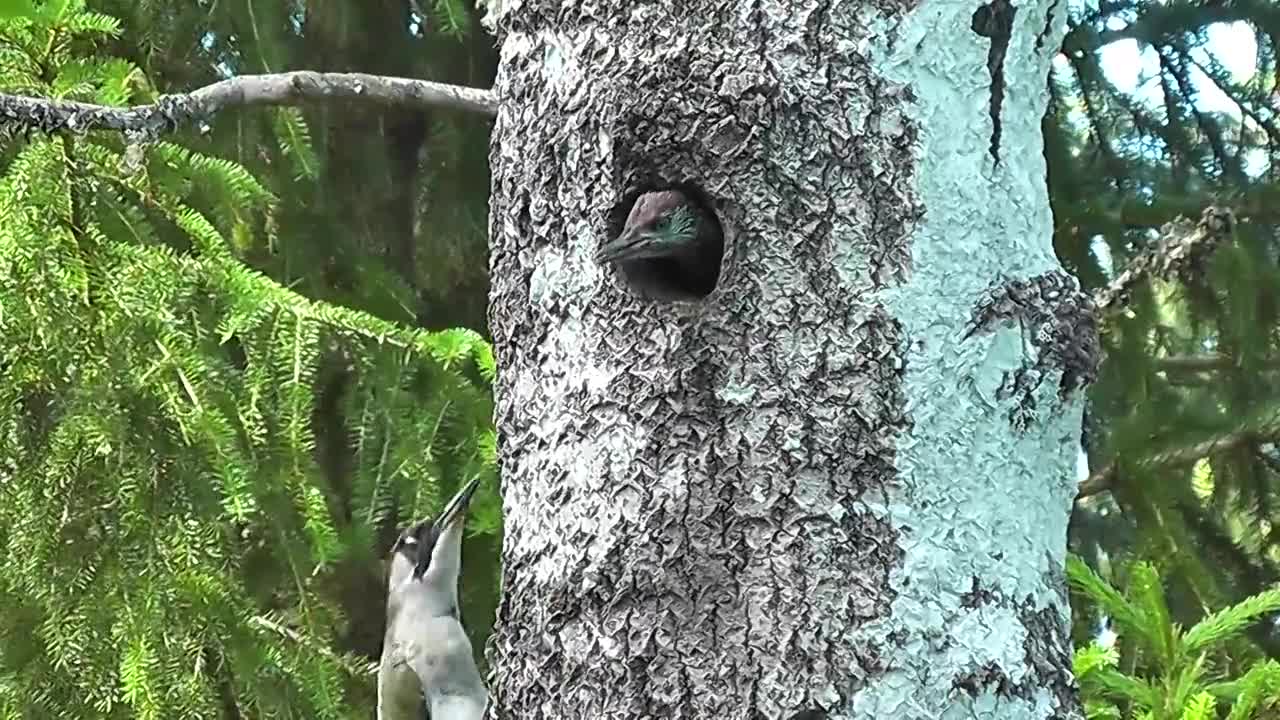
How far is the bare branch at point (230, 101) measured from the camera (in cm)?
188

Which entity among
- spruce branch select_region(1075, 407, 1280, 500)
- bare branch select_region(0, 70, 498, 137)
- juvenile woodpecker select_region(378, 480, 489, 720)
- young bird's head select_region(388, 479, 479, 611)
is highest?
bare branch select_region(0, 70, 498, 137)

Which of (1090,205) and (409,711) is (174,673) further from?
(1090,205)

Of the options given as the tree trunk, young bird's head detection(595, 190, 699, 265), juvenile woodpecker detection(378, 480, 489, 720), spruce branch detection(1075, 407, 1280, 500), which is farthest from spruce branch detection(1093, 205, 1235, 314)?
juvenile woodpecker detection(378, 480, 489, 720)

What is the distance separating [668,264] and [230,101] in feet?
2.44

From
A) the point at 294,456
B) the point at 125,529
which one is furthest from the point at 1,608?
the point at 294,456

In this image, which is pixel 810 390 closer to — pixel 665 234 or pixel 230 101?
pixel 665 234

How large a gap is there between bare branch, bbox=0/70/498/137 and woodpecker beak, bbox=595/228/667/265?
52 centimetres

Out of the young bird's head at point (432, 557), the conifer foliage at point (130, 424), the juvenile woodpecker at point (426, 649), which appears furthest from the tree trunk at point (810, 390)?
the juvenile woodpecker at point (426, 649)

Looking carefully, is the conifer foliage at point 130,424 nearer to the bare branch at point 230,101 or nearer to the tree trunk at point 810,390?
the bare branch at point 230,101

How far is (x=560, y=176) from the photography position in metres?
1.54

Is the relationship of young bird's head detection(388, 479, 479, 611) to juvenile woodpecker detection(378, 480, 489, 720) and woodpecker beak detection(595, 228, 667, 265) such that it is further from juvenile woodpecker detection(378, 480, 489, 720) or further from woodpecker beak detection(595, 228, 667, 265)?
woodpecker beak detection(595, 228, 667, 265)

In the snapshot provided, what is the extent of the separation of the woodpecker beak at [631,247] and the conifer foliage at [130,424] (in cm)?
84

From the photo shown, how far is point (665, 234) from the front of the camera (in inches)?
56.8

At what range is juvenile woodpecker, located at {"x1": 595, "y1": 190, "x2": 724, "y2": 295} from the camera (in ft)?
4.69
